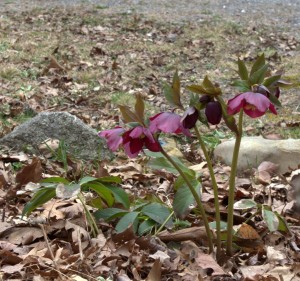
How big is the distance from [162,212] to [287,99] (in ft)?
12.5

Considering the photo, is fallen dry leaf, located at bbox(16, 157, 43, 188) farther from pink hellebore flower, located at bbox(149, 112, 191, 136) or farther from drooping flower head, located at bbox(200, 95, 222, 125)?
drooping flower head, located at bbox(200, 95, 222, 125)

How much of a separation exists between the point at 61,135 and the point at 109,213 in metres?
1.48

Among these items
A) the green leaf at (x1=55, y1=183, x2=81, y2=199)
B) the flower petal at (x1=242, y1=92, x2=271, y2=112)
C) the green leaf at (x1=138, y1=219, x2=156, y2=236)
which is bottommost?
the green leaf at (x1=138, y1=219, x2=156, y2=236)

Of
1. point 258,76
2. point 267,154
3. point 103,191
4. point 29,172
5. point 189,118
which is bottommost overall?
point 267,154

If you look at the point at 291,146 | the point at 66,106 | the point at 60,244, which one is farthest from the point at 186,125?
the point at 66,106

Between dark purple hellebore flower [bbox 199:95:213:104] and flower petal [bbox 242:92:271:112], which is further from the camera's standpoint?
dark purple hellebore flower [bbox 199:95:213:104]

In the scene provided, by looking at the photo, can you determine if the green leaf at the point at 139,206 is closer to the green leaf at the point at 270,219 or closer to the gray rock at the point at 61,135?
the green leaf at the point at 270,219

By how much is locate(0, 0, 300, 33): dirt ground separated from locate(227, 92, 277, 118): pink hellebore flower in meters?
7.89

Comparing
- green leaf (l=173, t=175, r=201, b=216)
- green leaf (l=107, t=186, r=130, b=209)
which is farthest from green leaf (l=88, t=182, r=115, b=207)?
green leaf (l=173, t=175, r=201, b=216)

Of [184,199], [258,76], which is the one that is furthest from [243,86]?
[184,199]

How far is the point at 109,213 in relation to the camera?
7.22ft

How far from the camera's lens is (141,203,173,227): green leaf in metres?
2.16

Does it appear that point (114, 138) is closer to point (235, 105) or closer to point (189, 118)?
point (189, 118)

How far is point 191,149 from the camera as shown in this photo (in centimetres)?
A: 400
